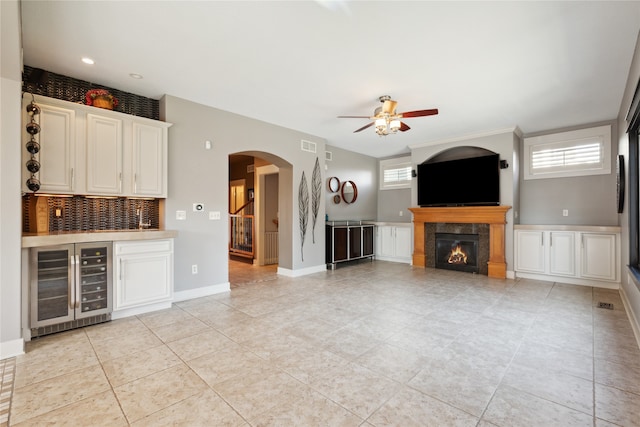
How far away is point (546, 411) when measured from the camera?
1.76 metres

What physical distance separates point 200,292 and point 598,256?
6.31 meters

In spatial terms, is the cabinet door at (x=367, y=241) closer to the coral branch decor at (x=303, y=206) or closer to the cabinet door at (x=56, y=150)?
the coral branch decor at (x=303, y=206)

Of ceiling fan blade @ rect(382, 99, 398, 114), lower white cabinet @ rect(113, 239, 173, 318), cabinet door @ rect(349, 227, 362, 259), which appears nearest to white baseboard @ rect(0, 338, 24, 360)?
lower white cabinet @ rect(113, 239, 173, 318)

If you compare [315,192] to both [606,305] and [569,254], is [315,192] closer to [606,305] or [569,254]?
[569,254]

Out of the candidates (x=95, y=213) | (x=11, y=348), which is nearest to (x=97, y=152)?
(x=95, y=213)

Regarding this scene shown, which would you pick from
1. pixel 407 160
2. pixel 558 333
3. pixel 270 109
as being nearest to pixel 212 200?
pixel 270 109

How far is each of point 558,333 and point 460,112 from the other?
3.28m

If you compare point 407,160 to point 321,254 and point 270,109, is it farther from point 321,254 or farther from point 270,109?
point 270,109

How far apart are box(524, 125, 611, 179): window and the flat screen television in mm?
849

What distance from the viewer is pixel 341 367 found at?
2264 mm

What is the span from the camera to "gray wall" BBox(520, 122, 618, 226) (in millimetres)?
5000

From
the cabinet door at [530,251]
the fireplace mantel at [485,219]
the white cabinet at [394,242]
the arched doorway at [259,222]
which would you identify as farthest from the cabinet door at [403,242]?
the arched doorway at [259,222]

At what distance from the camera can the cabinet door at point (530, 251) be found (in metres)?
5.24

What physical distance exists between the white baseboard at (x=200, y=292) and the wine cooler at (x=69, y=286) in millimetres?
893
